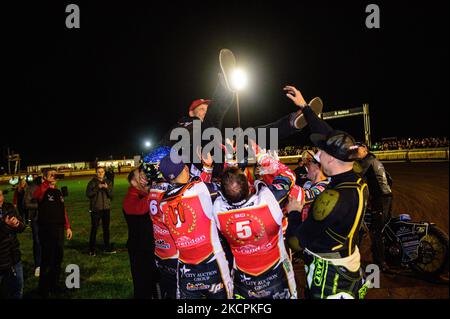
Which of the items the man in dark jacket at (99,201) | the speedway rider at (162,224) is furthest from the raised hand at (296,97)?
the man in dark jacket at (99,201)

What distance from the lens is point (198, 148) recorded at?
14.2 feet

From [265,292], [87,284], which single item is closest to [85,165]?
[87,284]

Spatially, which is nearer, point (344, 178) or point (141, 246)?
point (344, 178)

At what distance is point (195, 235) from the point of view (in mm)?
3621

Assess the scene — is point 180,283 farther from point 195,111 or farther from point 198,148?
point 195,111

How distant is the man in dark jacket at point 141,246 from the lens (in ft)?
16.1

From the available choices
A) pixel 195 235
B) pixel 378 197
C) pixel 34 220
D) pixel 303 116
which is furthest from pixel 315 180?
pixel 34 220

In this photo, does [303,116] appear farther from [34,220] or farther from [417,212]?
[417,212]

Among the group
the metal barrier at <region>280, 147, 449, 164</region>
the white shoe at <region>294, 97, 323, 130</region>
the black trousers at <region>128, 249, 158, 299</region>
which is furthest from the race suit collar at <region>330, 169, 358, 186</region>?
the metal barrier at <region>280, 147, 449, 164</region>

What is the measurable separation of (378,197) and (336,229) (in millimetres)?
3934

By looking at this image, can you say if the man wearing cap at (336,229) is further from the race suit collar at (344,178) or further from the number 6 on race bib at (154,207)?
the number 6 on race bib at (154,207)

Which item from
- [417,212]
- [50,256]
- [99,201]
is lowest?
[417,212]

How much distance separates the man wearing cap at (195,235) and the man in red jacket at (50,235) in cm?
396
